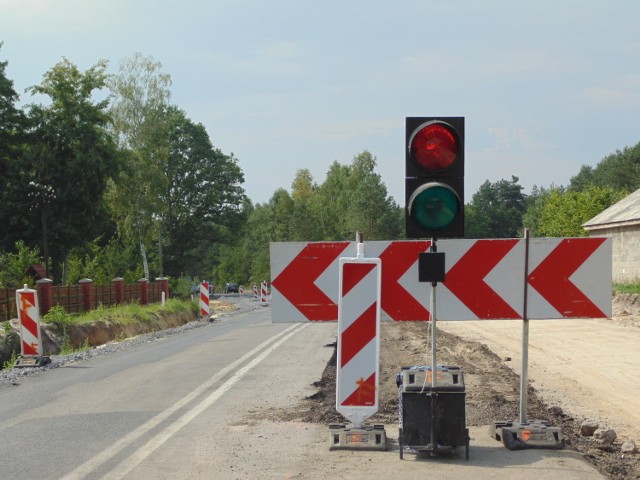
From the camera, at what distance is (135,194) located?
181ft

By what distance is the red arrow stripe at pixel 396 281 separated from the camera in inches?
280

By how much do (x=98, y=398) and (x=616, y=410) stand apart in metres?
6.06

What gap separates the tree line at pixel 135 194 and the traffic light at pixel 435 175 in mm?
31083

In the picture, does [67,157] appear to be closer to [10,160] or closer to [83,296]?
[10,160]

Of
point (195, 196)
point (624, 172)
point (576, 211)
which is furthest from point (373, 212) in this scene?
point (624, 172)

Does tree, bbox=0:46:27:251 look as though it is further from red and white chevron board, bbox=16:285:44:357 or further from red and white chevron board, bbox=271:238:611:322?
red and white chevron board, bbox=271:238:611:322

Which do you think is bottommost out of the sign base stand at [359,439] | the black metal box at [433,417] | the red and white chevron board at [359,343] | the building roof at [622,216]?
the sign base stand at [359,439]

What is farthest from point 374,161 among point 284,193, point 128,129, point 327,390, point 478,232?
point 327,390

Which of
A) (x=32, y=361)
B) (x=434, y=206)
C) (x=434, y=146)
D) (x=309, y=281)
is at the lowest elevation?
(x=32, y=361)

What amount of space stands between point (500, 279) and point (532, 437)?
4.33 feet

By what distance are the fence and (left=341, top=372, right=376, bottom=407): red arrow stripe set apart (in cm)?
2103

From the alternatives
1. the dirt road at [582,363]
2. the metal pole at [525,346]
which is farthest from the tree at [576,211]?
the metal pole at [525,346]

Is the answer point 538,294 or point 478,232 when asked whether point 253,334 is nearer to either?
point 538,294

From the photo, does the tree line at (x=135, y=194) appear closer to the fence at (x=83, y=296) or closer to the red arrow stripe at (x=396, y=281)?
the fence at (x=83, y=296)
